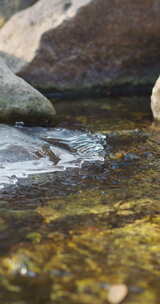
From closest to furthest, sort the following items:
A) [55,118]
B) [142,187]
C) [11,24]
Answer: [142,187]
[55,118]
[11,24]

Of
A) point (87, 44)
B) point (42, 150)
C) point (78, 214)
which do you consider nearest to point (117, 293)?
point (78, 214)

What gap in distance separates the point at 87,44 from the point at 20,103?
2833mm

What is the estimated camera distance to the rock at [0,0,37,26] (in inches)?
408

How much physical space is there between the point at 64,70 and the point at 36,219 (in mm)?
5383

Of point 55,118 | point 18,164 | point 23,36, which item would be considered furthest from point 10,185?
point 23,36

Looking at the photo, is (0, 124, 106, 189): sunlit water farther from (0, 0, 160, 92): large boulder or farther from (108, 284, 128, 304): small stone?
(0, 0, 160, 92): large boulder

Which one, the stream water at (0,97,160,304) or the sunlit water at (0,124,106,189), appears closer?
the stream water at (0,97,160,304)

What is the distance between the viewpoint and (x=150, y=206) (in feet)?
11.3

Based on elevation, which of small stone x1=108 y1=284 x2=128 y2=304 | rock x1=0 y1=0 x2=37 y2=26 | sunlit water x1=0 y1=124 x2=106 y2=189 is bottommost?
sunlit water x1=0 y1=124 x2=106 y2=189

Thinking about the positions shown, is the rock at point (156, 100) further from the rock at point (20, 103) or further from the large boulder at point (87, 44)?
the large boulder at point (87, 44)

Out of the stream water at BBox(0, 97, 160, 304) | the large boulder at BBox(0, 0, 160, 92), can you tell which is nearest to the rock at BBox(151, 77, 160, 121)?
the stream water at BBox(0, 97, 160, 304)

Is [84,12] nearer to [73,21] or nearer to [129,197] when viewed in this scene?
[73,21]

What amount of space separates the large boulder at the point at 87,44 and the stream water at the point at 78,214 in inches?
102

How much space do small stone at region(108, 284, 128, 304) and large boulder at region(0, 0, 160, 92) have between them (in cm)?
618
